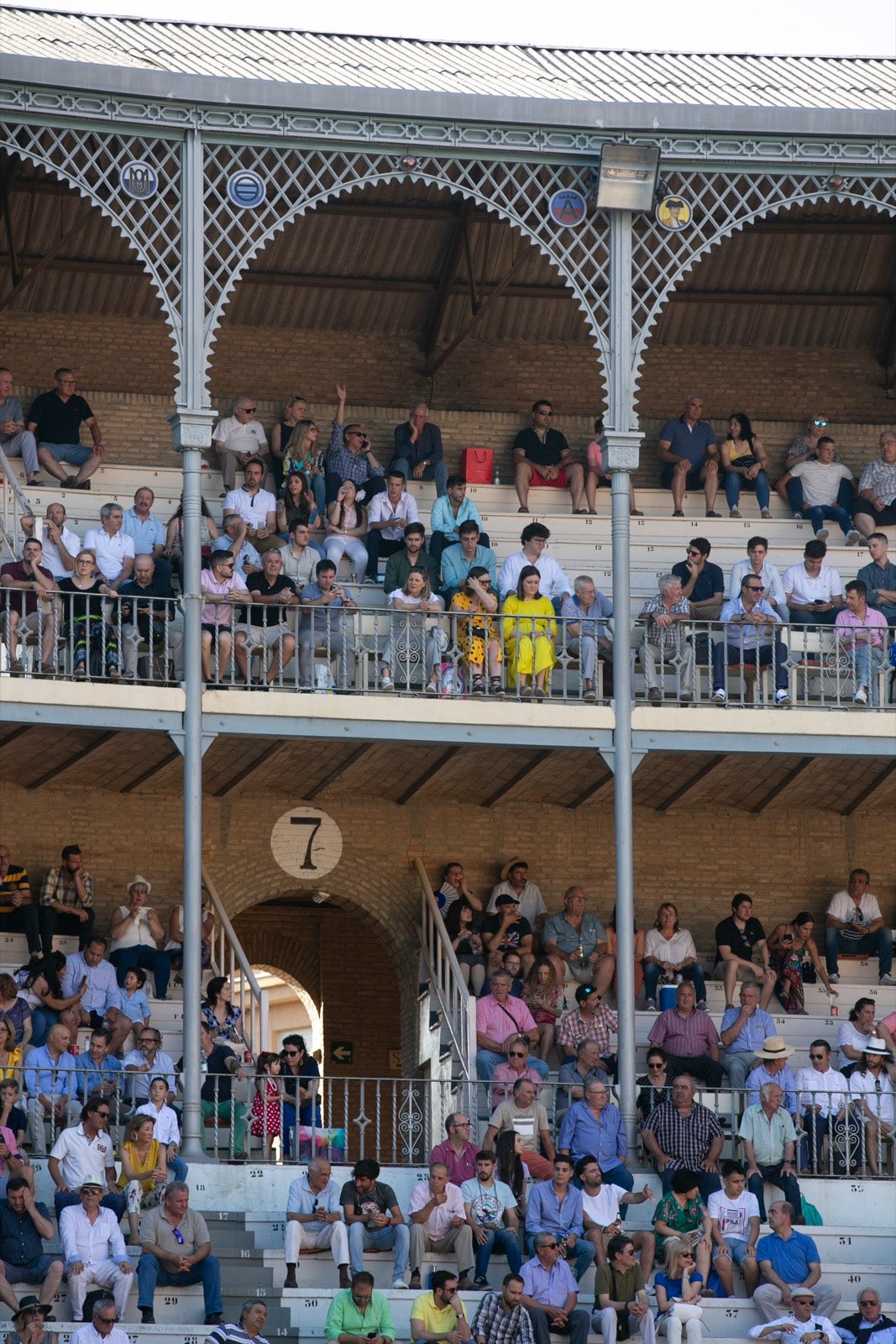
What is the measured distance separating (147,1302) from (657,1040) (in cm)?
503

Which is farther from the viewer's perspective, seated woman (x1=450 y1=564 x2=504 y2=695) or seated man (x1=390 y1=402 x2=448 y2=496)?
seated man (x1=390 y1=402 x2=448 y2=496)

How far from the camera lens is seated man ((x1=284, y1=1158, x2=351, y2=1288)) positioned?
1642 centimetres

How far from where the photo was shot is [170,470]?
22.2 meters

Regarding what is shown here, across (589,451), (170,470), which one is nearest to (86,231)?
(170,470)

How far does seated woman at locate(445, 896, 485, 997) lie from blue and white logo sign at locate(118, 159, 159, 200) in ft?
20.5

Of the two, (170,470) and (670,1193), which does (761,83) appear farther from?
(670,1193)

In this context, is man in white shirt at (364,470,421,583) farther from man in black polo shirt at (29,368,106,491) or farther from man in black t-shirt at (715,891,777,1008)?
man in black t-shirt at (715,891,777,1008)

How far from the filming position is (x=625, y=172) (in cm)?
1950

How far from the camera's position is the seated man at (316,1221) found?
16.4 metres

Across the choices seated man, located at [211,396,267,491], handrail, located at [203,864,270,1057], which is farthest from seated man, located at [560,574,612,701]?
seated man, located at [211,396,267,491]

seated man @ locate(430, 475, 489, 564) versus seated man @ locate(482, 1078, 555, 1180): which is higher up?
seated man @ locate(430, 475, 489, 564)

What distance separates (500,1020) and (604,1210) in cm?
249

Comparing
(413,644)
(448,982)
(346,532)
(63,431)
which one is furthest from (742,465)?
(63,431)

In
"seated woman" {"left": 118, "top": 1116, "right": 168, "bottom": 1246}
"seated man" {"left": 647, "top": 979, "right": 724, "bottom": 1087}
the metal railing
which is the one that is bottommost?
"seated woman" {"left": 118, "top": 1116, "right": 168, "bottom": 1246}
